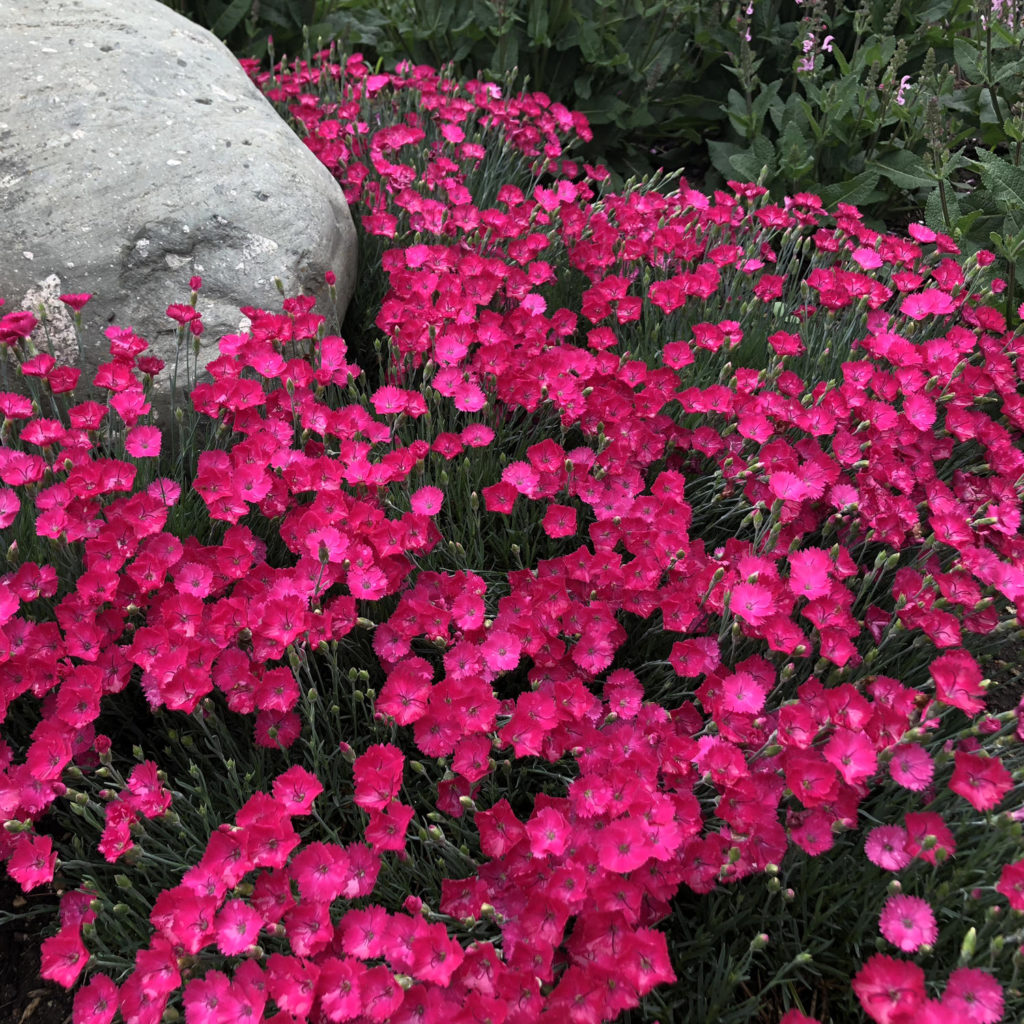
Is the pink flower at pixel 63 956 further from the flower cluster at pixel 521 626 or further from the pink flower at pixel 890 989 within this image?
the pink flower at pixel 890 989

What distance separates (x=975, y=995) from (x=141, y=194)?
3.17 metres

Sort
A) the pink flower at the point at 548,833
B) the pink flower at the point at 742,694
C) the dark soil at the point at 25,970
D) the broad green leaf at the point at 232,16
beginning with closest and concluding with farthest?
the pink flower at the point at 548,833 → the pink flower at the point at 742,694 → the dark soil at the point at 25,970 → the broad green leaf at the point at 232,16

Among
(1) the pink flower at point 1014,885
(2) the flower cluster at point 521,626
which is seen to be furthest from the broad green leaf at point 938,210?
(1) the pink flower at point 1014,885

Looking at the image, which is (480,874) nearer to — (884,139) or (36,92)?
(36,92)

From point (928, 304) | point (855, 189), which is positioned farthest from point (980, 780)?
point (855, 189)

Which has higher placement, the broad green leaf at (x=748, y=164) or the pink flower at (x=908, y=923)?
the broad green leaf at (x=748, y=164)

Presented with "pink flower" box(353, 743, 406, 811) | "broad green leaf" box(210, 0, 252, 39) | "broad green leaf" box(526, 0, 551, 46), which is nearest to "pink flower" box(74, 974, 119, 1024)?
"pink flower" box(353, 743, 406, 811)

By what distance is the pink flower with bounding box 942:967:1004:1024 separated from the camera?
1.42 m

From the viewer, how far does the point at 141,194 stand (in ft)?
9.50

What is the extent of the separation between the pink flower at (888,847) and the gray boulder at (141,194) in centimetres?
240

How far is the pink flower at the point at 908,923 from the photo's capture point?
61.2 inches

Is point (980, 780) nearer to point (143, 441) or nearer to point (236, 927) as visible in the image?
point (236, 927)

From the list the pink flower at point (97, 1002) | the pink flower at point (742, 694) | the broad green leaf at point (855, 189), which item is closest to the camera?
the pink flower at point (97, 1002)

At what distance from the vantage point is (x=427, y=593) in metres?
2.17
